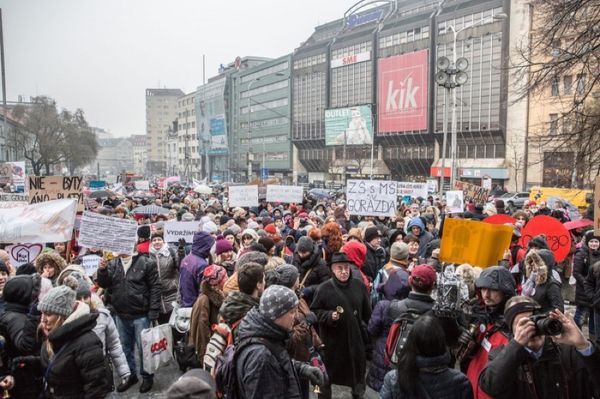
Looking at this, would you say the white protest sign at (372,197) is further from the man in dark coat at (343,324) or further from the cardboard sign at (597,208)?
the man in dark coat at (343,324)

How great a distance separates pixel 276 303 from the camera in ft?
10.2

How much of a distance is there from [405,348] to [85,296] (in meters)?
2.87

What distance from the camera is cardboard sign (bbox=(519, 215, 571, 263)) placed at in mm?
7234

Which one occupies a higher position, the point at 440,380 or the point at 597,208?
the point at 597,208

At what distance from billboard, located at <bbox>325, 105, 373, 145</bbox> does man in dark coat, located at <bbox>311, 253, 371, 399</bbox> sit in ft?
211

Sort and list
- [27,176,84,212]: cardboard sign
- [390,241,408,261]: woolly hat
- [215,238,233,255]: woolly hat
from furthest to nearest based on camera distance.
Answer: [27,176,84,212]: cardboard sign < [215,238,233,255]: woolly hat < [390,241,408,261]: woolly hat

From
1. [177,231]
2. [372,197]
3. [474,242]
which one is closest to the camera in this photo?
[474,242]

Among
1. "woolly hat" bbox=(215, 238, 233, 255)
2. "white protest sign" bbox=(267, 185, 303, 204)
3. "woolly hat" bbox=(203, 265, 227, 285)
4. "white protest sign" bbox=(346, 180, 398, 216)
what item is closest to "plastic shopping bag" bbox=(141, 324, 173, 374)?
"woolly hat" bbox=(215, 238, 233, 255)

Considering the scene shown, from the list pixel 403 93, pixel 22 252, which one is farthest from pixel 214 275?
pixel 403 93

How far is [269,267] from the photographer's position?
5266 mm

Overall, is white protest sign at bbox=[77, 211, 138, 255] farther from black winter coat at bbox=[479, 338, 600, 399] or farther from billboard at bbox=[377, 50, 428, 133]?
billboard at bbox=[377, 50, 428, 133]

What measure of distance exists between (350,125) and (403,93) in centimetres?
1107

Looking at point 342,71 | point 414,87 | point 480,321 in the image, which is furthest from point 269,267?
point 342,71

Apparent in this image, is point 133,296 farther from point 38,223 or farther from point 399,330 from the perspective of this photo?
point 399,330
